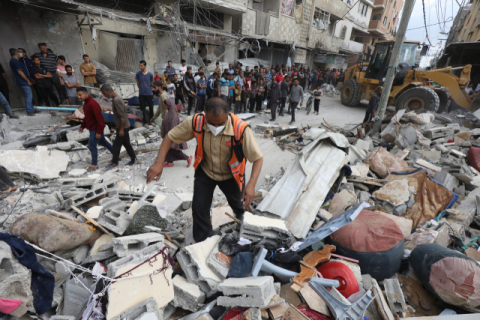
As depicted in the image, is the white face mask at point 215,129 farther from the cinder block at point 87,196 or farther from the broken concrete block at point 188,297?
the cinder block at point 87,196

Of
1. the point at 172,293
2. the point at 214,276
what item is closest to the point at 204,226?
the point at 214,276

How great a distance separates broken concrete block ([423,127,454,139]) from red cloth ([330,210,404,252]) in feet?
17.9

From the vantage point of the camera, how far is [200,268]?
2.26 m

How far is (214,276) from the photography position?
7.41ft

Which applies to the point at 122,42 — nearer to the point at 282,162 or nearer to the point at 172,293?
the point at 282,162

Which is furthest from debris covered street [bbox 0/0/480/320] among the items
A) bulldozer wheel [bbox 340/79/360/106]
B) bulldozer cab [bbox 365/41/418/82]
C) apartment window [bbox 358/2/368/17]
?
apartment window [bbox 358/2/368/17]

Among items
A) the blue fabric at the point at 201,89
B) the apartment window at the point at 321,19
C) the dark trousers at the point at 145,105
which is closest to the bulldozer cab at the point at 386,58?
the blue fabric at the point at 201,89

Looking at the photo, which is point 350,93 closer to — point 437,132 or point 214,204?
point 437,132

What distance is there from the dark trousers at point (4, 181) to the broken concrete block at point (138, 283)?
3209 mm

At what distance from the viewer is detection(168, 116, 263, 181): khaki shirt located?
7.92 ft

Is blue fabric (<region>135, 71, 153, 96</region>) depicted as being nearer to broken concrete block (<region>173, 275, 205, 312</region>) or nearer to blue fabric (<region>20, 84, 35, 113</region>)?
blue fabric (<region>20, 84, 35, 113</region>)

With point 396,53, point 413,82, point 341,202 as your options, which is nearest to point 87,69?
point 341,202

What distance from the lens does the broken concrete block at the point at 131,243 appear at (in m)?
2.44

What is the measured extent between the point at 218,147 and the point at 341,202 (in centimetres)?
237
